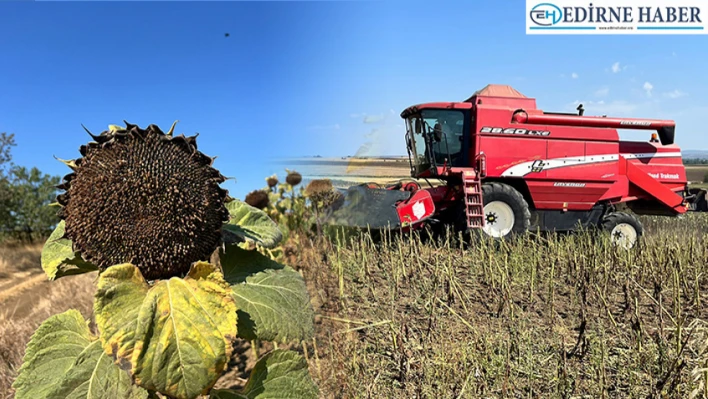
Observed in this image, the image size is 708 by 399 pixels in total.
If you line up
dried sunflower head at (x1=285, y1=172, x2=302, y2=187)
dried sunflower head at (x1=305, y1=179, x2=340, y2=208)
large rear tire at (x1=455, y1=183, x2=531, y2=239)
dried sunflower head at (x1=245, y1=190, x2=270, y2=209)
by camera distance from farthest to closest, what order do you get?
large rear tire at (x1=455, y1=183, x2=531, y2=239) < dried sunflower head at (x1=285, y1=172, x2=302, y2=187) < dried sunflower head at (x1=305, y1=179, x2=340, y2=208) < dried sunflower head at (x1=245, y1=190, x2=270, y2=209)

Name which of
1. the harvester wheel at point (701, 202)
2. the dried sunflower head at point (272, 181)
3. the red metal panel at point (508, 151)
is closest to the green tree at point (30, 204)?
the dried sunflower head at point (272, 181)

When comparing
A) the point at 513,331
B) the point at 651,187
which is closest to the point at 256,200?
the point at 513,331

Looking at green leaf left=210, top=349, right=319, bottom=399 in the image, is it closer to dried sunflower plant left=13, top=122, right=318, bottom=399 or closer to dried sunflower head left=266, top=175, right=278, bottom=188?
dried sunflower plant left=13, top=122, right=318, bottom=399

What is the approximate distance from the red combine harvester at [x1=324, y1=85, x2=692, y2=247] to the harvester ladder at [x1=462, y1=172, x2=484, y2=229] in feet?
0.05

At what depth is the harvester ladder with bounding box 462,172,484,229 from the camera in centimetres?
675

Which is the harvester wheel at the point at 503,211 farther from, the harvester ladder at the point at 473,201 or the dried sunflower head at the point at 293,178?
the dried sunflower head at the point at 293,178

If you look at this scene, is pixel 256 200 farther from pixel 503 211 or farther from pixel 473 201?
pixel 503 211

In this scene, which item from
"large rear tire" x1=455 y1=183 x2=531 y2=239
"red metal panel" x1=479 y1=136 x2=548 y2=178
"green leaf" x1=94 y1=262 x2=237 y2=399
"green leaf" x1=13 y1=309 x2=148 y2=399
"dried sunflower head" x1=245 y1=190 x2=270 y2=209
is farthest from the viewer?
"red metal panel" x1=479 y1=136 x2=548 y2=178

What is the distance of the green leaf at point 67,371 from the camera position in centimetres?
91

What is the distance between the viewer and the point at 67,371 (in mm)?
931

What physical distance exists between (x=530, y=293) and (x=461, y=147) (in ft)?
13.8

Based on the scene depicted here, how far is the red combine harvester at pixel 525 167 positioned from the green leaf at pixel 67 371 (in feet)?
19.0

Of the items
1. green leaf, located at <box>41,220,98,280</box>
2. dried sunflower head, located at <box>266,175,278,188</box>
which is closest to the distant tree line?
dried sunflower head, located at <box>266,175,278,188</box>

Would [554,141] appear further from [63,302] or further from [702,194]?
[63,302]
